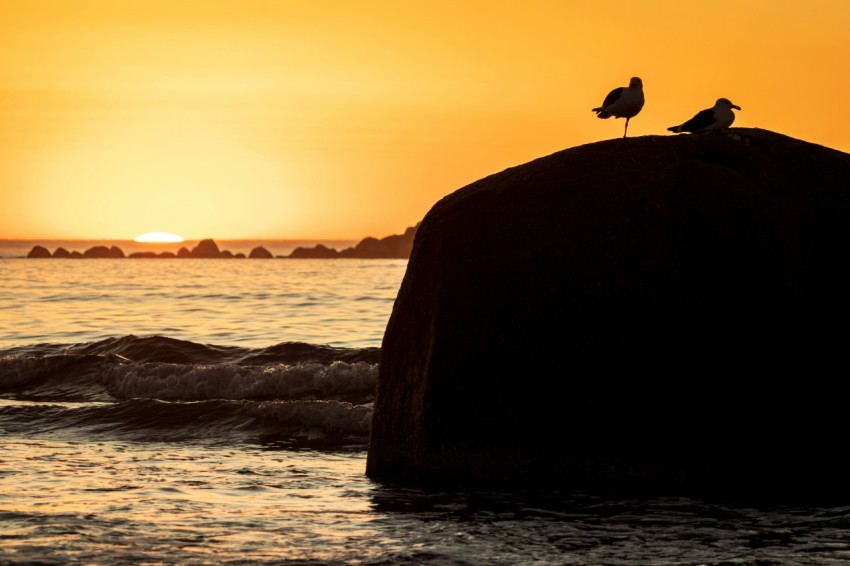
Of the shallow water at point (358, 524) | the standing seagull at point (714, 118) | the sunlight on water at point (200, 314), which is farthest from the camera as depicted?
the sunlight on water at point (200, 314)

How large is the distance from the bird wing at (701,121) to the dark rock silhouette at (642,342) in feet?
4.52

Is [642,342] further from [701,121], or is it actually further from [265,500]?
[265,500]

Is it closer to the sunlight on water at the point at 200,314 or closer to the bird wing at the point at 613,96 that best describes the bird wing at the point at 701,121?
the bird wing at the point at 613,96

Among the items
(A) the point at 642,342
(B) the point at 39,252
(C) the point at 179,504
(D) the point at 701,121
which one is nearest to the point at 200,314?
(D) the point at 701,121

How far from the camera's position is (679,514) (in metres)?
8.35

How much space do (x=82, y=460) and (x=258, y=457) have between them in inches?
68.7

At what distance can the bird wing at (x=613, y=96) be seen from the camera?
1315 centimetres

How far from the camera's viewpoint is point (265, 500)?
9047mm

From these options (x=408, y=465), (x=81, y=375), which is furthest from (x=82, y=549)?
(x=81, y=375)

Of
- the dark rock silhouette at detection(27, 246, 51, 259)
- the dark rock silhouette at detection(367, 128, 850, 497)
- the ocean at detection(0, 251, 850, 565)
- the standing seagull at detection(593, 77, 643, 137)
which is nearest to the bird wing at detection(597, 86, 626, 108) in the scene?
the standing seagull at detection(593, 77, 643, 137)

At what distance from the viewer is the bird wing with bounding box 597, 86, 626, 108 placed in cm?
1315

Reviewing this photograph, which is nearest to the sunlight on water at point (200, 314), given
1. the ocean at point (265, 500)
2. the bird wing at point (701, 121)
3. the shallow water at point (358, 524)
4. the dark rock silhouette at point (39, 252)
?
the ocean at point (265, 500)

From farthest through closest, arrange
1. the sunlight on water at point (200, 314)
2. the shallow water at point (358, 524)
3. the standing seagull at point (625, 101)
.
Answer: the sunlight on water at point (200, 314)
the standing seagull at point (625, 101)
the shallow water at point (358, 524)

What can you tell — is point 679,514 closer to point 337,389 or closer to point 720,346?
point 720,346
